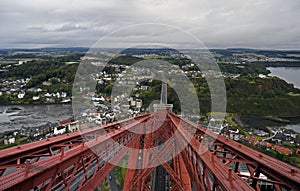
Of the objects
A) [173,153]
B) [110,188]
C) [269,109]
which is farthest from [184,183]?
[269,109]

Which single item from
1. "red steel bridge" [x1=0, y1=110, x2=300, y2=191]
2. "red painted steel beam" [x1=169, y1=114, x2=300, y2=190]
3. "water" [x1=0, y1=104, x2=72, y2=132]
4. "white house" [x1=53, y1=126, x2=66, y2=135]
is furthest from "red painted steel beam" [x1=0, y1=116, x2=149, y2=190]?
"water" [x1=0, y1=104, x2=72, y2=132]

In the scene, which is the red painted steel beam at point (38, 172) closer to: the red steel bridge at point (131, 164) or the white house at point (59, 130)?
the red steel bridge at point (131, 164)

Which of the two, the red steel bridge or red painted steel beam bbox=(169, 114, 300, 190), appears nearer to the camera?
red painted steel beam bbox=(169, 114, 300, 190)

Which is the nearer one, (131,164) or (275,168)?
(275,168)

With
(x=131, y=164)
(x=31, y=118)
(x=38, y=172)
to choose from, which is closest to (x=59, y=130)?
(x=31, y=118)

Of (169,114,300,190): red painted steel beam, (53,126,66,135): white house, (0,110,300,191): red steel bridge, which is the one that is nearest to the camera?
(169,114,300,190): red painted steel beam

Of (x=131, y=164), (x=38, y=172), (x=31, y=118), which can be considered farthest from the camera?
(x=31, y=118)

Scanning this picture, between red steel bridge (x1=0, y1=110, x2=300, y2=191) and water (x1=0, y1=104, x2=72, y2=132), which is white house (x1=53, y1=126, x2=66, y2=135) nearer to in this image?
water (x1=0, y1=104, x2=72, y2=132)

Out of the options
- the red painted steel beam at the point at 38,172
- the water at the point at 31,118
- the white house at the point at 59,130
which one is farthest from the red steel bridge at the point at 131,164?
the water at the point at 31,118

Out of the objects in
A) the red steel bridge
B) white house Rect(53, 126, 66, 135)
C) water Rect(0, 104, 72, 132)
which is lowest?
water Rect(0, 104, 72, 132)

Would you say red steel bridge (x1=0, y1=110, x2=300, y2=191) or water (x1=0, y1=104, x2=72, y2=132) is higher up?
red steel bridge (x1=0, y1=110, x2=300, y2=191)

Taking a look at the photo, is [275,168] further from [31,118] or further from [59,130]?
[31,118]

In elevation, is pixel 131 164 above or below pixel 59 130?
above
